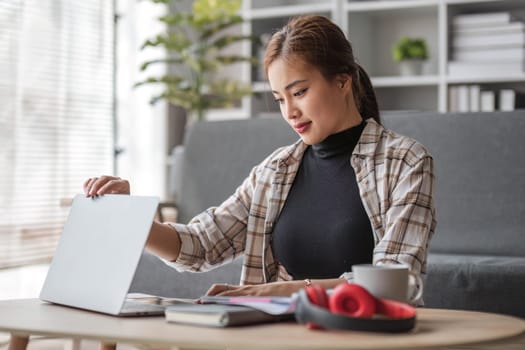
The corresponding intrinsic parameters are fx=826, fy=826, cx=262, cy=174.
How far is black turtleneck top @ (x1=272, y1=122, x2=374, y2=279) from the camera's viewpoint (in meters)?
1.60

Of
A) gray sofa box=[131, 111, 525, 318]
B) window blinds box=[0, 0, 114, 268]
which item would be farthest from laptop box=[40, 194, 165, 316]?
window blinds box=[0, 0, 114, 268]

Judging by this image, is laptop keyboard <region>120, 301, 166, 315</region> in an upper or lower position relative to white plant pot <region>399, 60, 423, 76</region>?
lower

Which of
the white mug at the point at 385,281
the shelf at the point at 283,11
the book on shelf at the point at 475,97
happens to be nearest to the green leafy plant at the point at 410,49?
the book on shelf at the point at 475,97

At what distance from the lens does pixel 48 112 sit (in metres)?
4.29

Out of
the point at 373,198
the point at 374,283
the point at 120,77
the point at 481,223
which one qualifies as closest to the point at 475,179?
the point at 481,223

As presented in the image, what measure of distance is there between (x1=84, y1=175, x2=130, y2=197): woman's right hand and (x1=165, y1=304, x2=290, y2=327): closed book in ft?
1.07

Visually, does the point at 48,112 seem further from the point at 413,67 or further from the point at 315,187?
the point at 315,187

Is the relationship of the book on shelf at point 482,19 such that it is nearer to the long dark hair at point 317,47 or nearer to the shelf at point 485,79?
the shelf at point 485,79

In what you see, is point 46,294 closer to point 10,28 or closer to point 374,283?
point 374,283

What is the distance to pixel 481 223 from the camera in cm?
263

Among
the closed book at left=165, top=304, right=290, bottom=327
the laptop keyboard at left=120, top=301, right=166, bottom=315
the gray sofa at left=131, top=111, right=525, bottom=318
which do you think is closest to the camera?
the closed book at left=165, top=304, right=290, bottom=327

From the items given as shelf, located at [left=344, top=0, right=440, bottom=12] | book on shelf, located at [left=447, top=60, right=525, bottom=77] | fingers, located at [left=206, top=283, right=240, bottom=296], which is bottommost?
fingers, located at [left=206, top=283, right=240, bottom=296]

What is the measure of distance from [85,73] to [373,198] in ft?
10.7

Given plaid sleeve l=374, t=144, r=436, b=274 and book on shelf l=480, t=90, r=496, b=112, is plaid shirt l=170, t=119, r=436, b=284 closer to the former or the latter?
plaid sleeve l=374, t=144, r=436, b=274
